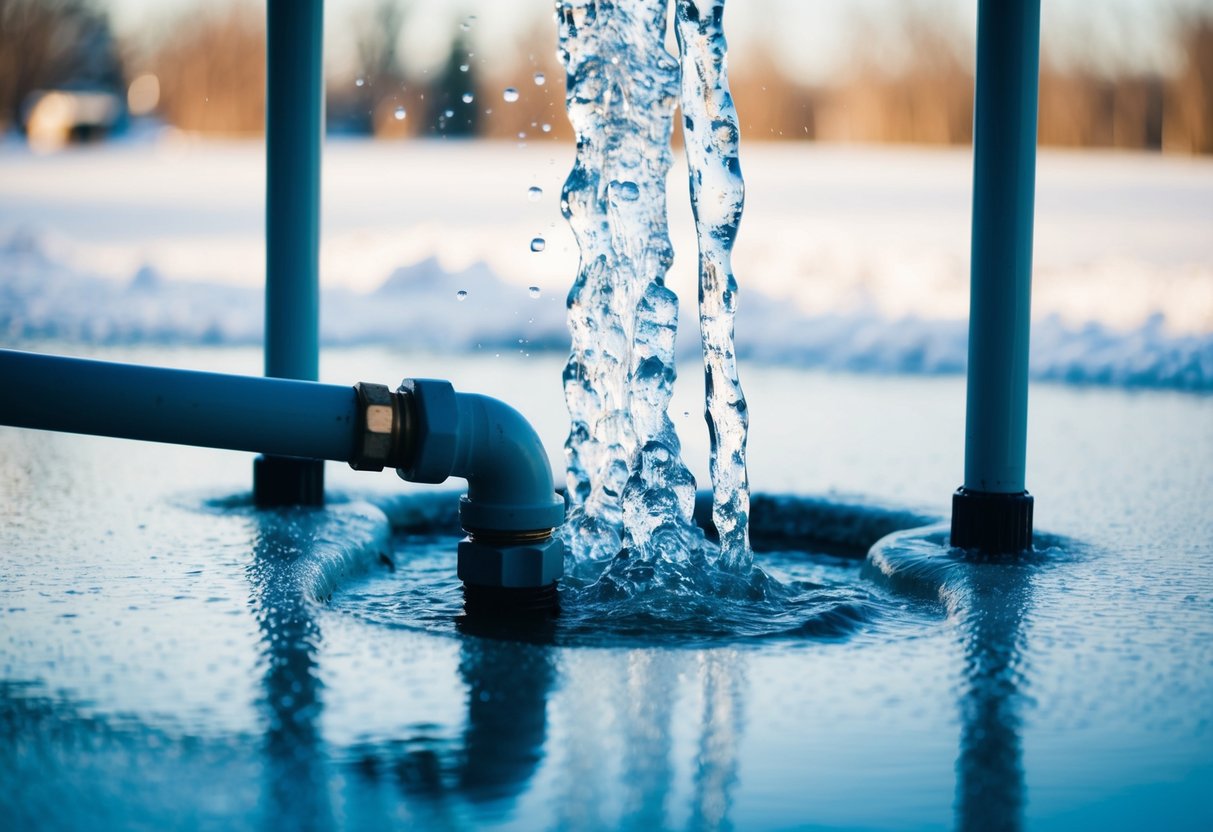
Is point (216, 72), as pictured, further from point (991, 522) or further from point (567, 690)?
point (567, 690)

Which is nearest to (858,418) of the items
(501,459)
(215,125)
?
(501,459)

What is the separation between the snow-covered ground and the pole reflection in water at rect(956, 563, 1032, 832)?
3.29 ft

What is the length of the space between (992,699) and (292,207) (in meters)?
1.72

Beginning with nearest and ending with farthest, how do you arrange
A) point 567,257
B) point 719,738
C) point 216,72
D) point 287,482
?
1. point 719,738
2. point 287,482
3. point 567,257
4. point 216,72

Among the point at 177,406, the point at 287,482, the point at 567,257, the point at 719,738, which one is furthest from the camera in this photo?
the point at 567,257

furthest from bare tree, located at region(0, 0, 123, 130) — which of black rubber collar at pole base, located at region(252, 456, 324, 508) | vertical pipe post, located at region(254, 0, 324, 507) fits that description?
black rubber collar at pole base, located at region(252, 456, 324, 508)

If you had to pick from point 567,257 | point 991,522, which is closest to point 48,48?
point 567,257

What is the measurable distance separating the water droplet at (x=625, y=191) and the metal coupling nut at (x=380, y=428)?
2.81 feet

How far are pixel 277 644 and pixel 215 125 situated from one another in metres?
14.5

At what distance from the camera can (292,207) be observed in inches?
114

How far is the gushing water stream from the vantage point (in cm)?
249

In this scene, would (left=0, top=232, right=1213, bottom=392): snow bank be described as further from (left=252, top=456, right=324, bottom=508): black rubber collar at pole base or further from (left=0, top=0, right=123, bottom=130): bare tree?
(left=0, top=0, right=123, bottom=130): bare tree

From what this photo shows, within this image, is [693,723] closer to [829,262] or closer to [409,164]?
[829,262]

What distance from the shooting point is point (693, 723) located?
163cm
